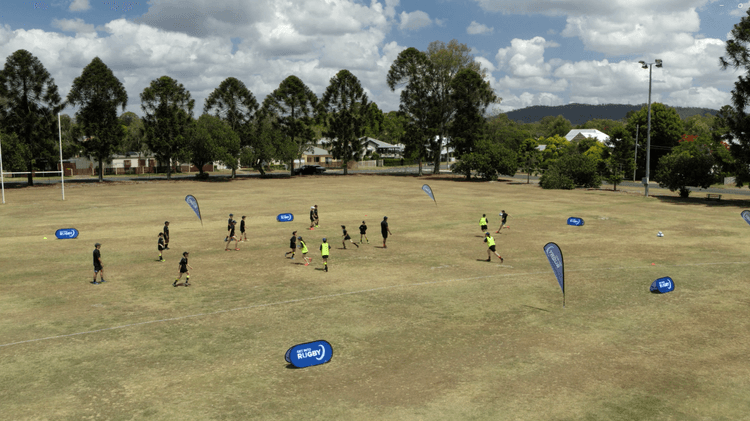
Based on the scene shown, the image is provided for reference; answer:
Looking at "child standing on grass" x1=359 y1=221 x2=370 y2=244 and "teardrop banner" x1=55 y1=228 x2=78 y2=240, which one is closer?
"child standing on grass" x1=359 y1=221 x2=370 y2=244

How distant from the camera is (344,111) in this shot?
97188mm

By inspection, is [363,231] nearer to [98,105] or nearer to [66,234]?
[66,234]

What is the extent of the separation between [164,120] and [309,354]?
8009 cm

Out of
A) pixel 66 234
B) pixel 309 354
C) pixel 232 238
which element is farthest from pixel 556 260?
pixel 66 234

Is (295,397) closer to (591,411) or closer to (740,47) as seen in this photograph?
(591,411)

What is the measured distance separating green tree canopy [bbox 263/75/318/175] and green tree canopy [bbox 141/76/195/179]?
1827 cm

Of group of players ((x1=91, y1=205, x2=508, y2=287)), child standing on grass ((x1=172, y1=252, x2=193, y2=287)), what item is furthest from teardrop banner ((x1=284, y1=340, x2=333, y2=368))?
child standing on grass ((x1=172, y1=252, x2=193, y2=287))

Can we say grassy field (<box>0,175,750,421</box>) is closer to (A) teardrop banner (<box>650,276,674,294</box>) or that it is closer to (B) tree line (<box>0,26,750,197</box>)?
(A) teardrop banner (<box>650,276,674,294</box>)

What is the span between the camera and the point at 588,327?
613 inches

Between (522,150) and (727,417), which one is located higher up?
(522,150)

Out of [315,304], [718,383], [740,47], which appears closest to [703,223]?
[740,47]

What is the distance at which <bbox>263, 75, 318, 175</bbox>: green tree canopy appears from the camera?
319 ft

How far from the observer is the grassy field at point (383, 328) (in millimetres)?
11078

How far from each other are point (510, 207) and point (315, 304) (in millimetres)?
32396
